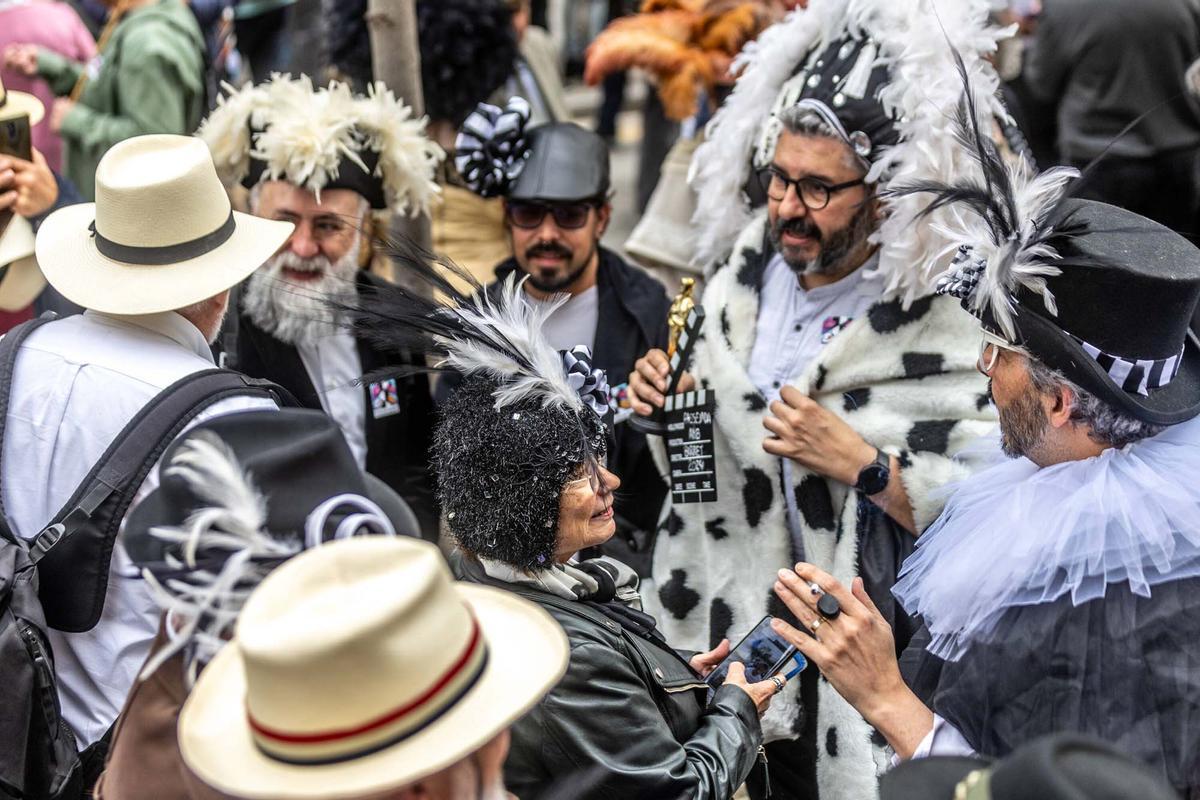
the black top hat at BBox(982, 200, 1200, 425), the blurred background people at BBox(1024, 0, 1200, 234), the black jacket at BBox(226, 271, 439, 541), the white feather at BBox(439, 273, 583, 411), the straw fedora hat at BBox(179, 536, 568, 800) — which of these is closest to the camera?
the straw fedora hat at BBox(179, 536, 568, 800)

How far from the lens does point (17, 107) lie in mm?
3738

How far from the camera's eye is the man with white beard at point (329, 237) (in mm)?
3871

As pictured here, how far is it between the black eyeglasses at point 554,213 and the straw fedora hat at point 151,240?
1.25 m

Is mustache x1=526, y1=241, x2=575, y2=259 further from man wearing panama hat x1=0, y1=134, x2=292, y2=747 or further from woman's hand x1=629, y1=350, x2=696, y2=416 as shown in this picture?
man wearing panama hat x1=0, y1=134, x2=292, y2=747

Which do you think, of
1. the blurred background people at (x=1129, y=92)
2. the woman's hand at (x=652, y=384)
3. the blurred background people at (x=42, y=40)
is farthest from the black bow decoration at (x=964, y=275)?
the blurred background people at (x=42, y=40)

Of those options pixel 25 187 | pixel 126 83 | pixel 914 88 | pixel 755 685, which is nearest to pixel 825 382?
pixel 914 88

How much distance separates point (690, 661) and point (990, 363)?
1015 mm

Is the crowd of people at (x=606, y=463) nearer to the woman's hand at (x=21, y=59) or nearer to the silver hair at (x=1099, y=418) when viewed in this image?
the silver hair at (x=1099, y=418)

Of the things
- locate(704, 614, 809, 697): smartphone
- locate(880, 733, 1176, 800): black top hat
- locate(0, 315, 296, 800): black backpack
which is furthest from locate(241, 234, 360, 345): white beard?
locate(880, 733, 1176, 800): black top hat

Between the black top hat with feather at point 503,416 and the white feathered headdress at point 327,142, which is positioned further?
the white feathered headdress at point 327,142

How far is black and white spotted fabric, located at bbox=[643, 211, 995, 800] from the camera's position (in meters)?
3.12

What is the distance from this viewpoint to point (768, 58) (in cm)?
353

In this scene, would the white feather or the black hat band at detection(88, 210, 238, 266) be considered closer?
the white feather

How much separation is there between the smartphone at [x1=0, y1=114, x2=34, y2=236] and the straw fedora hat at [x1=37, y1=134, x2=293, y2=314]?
2.61 feet
